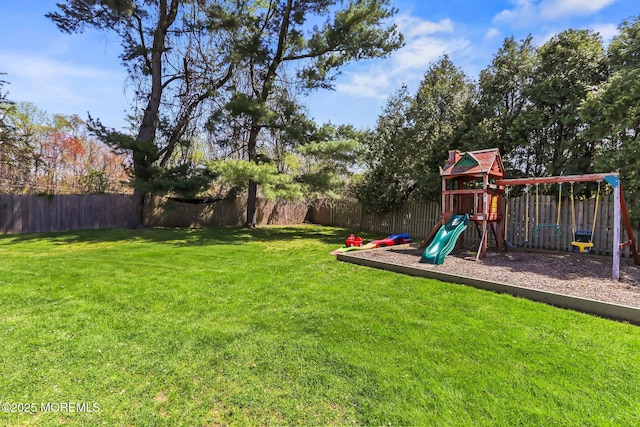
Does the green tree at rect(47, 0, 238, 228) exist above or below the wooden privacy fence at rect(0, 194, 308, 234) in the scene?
above

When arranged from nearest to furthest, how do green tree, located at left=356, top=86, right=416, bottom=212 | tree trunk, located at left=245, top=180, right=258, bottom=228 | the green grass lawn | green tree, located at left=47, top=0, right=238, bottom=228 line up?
the green grass lawn, green tree, located at left=47, top=0, right=238, bottom=228, green tree, located at left=356, top=86, right=416, bottom=212, tree trunk, located at left=245, top=180, right=258, bottom=228

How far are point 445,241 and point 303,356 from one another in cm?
443

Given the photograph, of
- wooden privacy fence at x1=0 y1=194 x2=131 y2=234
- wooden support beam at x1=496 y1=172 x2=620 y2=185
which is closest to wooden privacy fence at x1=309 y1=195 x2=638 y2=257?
wooden support beam at x1=496 y1=172 x2=620 y2=185

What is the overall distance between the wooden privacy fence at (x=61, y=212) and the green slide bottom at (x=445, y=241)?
473 inches

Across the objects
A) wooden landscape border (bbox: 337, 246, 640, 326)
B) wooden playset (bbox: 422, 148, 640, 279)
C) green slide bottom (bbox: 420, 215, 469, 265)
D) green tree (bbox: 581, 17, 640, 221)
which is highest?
green tree (bbox: 581, 17, 640, 221)

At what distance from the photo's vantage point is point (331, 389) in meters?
1.93

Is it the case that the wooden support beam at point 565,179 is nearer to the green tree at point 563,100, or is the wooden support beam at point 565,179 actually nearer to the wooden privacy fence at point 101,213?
the green tree at point 563,100

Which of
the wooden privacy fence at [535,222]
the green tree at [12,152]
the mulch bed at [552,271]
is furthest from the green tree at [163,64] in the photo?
the mulch bed at [552,271]

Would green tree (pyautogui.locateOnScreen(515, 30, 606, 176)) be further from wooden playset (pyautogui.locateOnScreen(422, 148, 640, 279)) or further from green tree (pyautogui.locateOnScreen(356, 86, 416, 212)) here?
green tree (pyautogui.locateOnScreen(356, 86, 416, 212))

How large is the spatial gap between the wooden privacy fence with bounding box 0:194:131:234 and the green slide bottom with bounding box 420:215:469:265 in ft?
39.4

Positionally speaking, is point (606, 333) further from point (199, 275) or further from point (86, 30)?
point (86, 30)

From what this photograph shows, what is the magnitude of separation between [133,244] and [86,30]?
8205mm

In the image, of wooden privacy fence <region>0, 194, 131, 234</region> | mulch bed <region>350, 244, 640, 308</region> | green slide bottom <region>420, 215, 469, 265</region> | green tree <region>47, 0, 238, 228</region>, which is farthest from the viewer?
wooden privacy fence <region>0, 194, 131, 234</region>

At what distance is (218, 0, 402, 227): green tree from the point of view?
10469mm
